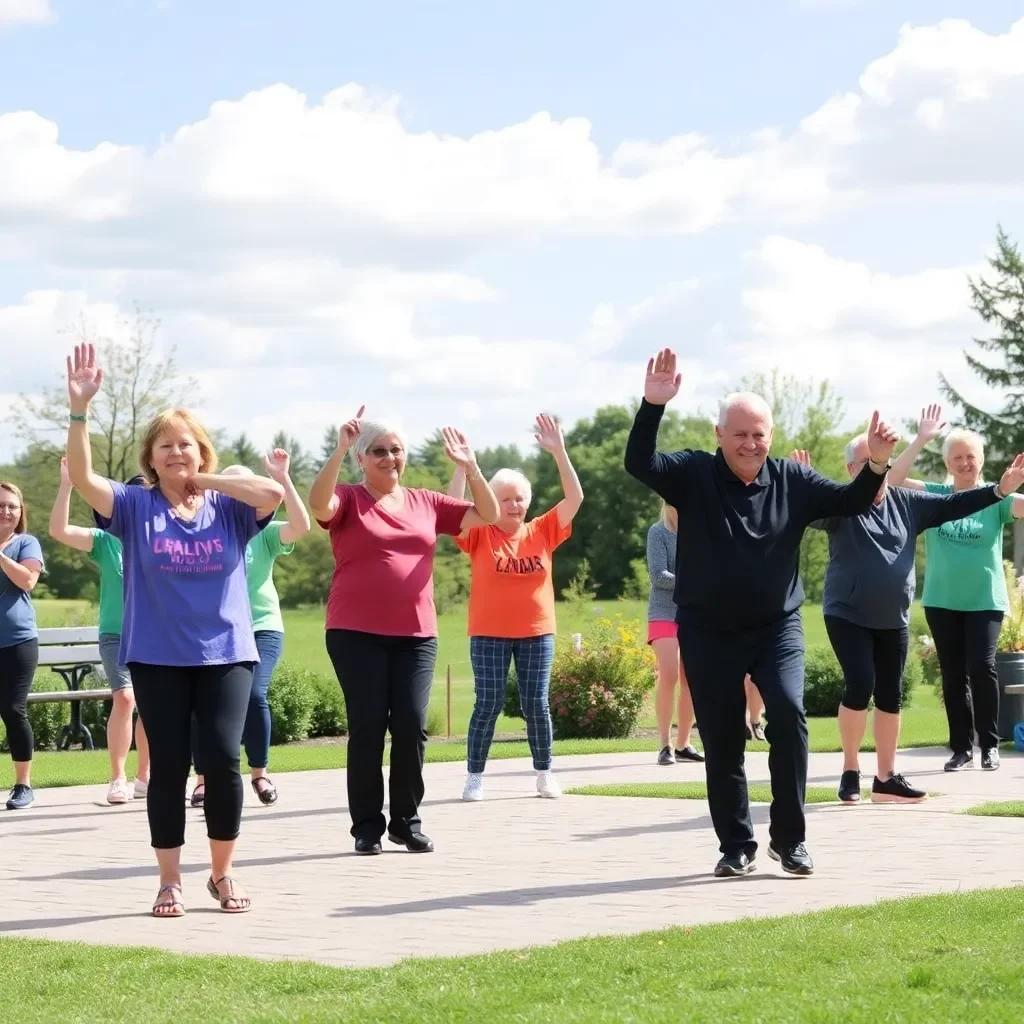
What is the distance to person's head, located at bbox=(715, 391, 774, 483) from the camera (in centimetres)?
761

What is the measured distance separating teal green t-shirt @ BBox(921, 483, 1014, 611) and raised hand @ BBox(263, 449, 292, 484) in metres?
5.73

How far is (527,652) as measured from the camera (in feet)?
37.2

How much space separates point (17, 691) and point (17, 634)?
1.23 feet

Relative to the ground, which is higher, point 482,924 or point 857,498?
point 857,498

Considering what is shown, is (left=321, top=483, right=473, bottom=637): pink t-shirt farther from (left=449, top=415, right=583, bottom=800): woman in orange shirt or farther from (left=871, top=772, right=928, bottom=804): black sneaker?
(left=871, top=772, right=928, bottom=804): black sneaker

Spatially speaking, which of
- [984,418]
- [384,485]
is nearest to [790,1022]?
[384,485]

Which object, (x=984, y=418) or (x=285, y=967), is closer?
(x=285, y=967)

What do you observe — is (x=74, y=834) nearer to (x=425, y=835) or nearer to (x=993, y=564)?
(x=425, y=835)

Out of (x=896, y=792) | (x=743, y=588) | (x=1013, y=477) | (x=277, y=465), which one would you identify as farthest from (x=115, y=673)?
(x=1013, y=477)

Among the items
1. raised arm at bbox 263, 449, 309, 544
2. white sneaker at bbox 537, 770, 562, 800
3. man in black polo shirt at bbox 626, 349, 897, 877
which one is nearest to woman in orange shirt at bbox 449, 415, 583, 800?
white sneaker at bbox 537, 770, 562, 800

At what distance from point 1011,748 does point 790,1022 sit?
10916 mm

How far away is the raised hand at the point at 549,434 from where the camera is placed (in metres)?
9.52

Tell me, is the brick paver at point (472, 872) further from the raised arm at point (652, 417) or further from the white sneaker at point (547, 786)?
the raised arm at point (652, 417)

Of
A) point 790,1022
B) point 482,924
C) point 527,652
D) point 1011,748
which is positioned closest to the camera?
point 790,1022
